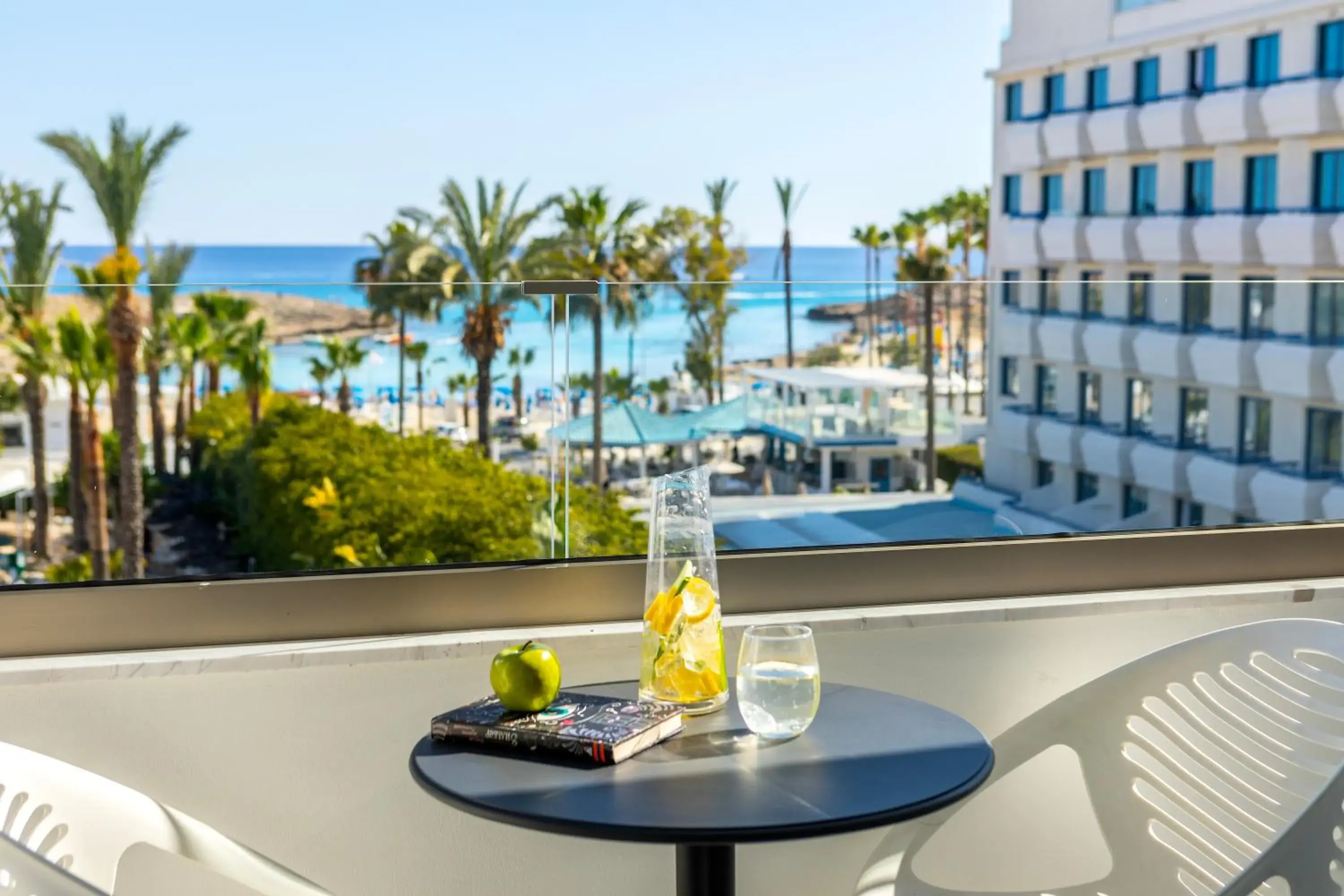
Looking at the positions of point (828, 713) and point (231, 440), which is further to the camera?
point (231, 440)

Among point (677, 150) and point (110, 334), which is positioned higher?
point (677, 150)

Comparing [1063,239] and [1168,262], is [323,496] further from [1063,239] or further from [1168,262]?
[1063,239]

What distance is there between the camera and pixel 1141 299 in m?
2.54

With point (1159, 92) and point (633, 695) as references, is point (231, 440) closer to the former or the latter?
point (633, 695)

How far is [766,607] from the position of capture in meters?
2.22

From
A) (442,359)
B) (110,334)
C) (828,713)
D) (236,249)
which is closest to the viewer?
(828,713)

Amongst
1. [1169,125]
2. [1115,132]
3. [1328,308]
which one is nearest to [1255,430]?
[1328,308]

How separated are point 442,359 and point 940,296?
0.88m

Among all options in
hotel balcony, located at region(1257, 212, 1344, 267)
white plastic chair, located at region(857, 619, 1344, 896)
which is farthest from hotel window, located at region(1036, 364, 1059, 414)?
hotel balcony, located at region(1257, 212, 1344, 267)

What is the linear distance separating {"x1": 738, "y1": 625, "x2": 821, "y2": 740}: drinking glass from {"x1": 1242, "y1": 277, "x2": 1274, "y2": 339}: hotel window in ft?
5.16

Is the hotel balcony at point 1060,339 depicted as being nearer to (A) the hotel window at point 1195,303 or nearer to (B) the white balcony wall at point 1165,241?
(A) the hotel window at point 1195,303

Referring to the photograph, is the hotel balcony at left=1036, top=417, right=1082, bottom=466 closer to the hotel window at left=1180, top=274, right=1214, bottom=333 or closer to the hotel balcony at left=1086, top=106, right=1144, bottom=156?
the hotel window at left=1180, top=274, right=1214, bottom=333

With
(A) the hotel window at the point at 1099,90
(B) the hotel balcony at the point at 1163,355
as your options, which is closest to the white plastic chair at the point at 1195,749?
(B) the hotel balcony at the point at 1163,355

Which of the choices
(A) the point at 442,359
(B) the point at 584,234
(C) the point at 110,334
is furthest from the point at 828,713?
(B) the point at 584,234
